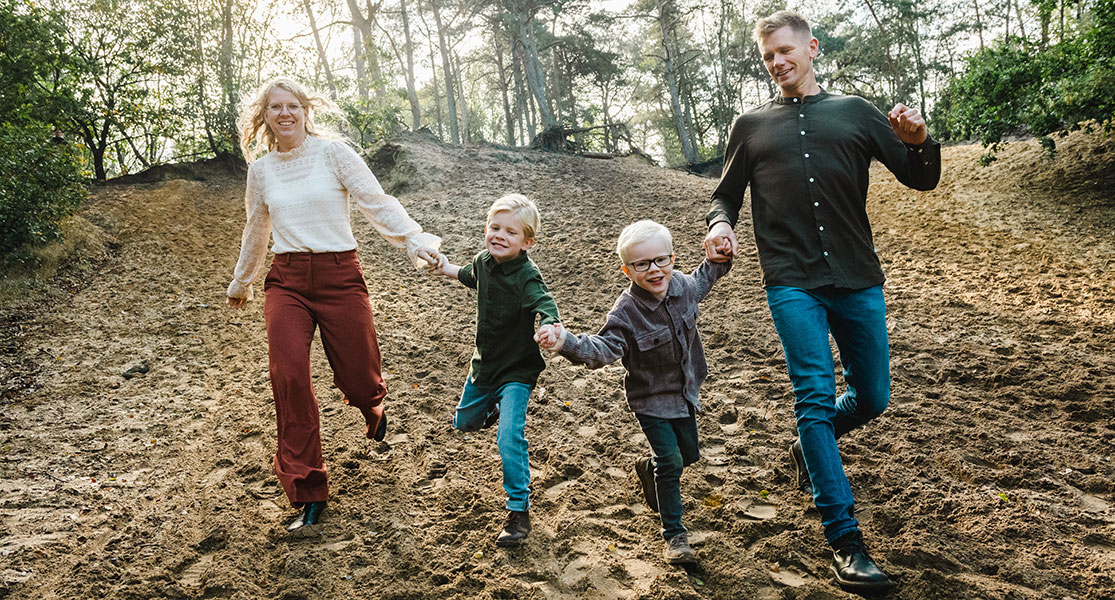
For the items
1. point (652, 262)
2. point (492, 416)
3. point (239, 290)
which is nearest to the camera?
point (652, 262)

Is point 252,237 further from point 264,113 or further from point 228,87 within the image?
point 228,87

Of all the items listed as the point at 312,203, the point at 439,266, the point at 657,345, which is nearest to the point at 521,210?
the point at 439,266

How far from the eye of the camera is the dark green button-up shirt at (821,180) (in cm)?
286

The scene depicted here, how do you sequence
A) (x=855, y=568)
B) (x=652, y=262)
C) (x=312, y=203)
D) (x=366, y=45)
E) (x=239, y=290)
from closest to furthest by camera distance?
1. (x=855, y=568)
2. (x=652, y=262)
3. (x=312, y=203)
4. (x=239, y=290)
5. (x=366, y=45)

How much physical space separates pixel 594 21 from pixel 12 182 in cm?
2213

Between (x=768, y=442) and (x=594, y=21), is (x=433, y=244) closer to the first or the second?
(x=768, y=442)

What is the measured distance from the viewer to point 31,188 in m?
8.54

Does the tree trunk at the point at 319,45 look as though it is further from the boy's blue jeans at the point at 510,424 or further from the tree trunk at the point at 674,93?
the boy's blue jeans at the point at 510,424

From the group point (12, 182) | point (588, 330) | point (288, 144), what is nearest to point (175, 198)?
point (12, 182)

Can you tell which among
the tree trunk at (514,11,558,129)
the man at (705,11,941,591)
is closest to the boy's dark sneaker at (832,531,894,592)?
the man at (705,11,941,591)

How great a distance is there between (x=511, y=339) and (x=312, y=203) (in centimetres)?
129

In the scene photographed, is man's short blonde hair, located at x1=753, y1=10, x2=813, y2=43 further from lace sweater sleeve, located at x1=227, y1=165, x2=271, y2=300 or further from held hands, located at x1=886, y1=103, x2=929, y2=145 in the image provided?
lace sweater sleeve, located at x1=227, y1=165, x2=271, y2=300

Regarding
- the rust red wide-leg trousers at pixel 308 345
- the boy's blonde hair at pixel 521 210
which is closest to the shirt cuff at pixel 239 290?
the rust red wide-leg trousers at pixel 308 345

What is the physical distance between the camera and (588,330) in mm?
6918
